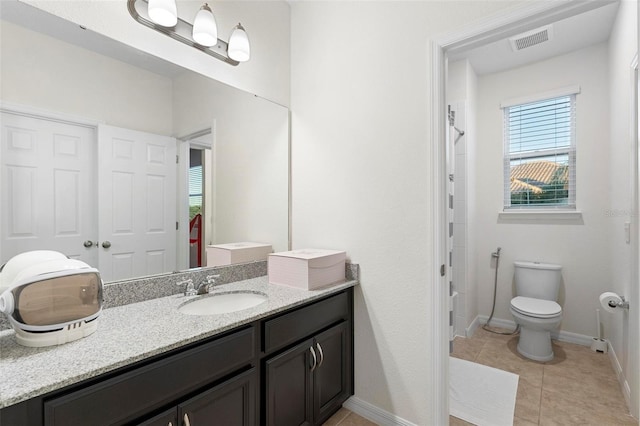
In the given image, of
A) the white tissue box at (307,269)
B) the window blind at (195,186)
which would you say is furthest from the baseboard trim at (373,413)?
the window blind at (195,186)

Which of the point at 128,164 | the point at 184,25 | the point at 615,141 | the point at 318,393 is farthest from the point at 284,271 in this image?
the point at 615,141

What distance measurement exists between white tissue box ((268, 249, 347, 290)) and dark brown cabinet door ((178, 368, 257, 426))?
51 cm

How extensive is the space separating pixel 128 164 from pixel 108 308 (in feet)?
2.11

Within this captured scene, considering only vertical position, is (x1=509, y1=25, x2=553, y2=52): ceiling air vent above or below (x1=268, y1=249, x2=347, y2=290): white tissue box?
above

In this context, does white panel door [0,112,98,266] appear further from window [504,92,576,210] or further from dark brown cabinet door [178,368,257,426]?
window [504,92,576,210]

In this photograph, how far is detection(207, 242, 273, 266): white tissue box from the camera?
1809mm

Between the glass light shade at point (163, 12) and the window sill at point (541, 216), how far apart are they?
321 centimetres

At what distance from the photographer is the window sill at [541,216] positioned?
9.20 feet

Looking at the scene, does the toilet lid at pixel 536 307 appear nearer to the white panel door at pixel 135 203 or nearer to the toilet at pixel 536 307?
the toilet at pixel 536 307

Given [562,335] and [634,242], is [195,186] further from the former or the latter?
[562,335]

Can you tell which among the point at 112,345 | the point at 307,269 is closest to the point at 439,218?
the point at 307,269

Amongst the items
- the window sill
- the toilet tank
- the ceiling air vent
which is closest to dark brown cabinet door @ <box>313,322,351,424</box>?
the toilet tank

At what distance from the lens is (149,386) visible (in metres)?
0.95

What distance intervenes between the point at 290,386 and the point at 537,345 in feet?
7.30
